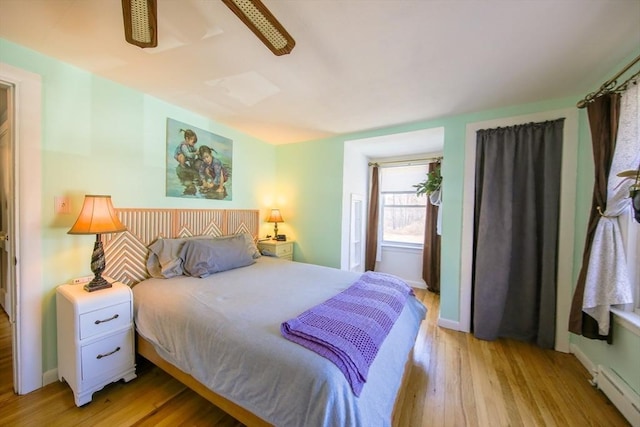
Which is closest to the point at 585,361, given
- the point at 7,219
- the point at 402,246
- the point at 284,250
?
the point at 402,246

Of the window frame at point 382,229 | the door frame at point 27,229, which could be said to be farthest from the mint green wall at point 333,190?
the door frame at point 27,229

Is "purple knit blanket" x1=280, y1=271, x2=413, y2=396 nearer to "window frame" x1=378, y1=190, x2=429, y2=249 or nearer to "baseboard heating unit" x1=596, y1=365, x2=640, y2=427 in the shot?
"baseboard heating unit" x1=596, y1=365, x2=640, y2=427

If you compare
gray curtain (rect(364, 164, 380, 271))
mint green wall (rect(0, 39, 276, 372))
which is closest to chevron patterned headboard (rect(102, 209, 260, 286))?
mint green wall (rect(0, 39, 276, 372))

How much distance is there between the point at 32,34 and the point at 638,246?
4.27 metres

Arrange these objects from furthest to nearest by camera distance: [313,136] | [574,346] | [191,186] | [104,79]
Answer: [313,136], [191,186], [574,346], [104,79]

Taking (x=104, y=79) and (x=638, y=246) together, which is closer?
(x=638, y=246)

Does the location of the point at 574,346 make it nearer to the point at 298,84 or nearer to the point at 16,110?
the point at 298,84

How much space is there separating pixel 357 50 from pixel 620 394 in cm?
285

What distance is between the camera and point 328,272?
2.44 m

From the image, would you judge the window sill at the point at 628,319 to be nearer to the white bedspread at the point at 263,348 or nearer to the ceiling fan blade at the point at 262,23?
the white bedspread at the point at 263,348

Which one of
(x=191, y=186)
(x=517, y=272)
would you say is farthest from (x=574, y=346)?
(x=191, y=186)

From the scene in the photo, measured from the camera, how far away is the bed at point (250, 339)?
1040 mm

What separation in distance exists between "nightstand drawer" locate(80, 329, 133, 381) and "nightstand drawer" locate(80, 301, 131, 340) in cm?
7

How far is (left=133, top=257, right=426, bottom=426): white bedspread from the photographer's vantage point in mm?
1022
